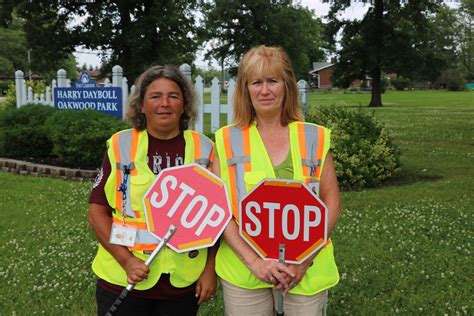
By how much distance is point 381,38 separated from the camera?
3709cm

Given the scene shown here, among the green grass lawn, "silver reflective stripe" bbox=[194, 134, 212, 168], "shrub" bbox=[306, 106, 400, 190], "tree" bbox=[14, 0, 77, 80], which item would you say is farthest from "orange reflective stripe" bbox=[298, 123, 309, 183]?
"tree" bbox=[14, 0, 77, 80]

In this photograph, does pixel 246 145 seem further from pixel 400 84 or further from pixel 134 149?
pixel 400 84

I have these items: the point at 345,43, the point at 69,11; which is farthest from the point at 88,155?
the point at 345,43

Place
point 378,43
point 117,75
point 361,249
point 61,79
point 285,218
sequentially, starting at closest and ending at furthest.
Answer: point 285,218 → point 361,249 → point 117,75 → point 61,79 → point 378,43

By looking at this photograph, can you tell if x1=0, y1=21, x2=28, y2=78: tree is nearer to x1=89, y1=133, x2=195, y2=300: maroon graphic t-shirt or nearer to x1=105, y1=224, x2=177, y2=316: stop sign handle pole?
x1=89, y1=133, x2=195, y2=300: maroon graphic t-shirt

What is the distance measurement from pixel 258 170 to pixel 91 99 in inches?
352

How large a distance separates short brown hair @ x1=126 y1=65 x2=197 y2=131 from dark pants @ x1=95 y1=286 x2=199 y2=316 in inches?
32.1

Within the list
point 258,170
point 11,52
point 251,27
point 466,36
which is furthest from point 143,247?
point 466,36

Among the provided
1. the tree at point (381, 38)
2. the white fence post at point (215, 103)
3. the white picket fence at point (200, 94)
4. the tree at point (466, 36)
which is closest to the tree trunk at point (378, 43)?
the tree at point (381, 38)

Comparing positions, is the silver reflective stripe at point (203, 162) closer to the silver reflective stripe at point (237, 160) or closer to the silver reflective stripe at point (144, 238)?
the silver reflective stripe at point (237, 160)

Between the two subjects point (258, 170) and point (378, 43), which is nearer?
point (258, 170)

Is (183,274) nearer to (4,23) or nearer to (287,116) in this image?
(287,116)

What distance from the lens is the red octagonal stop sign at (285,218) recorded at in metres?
2.03

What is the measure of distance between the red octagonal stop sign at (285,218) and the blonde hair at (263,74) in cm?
42
